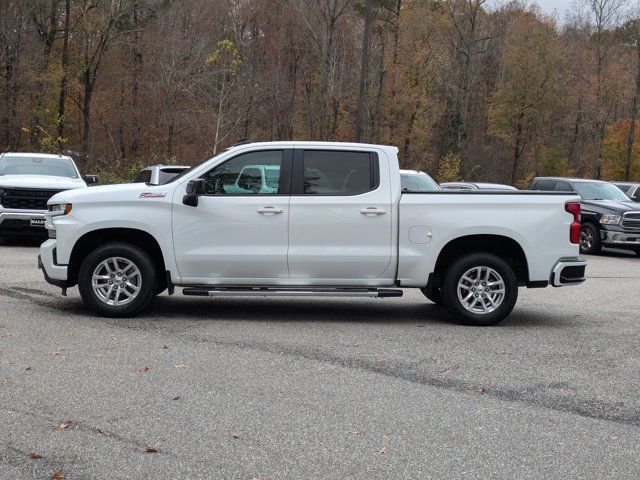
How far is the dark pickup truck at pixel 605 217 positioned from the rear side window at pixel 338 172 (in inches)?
487

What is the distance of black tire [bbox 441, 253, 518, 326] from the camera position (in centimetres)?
892

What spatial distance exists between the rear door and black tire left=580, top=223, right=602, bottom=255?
41.8ft

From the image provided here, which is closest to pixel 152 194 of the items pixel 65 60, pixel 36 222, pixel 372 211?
pixel 372 211

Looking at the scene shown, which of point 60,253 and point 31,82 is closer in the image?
point 60,253

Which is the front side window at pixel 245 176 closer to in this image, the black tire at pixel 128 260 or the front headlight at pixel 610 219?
the black tire at pixel 128 260

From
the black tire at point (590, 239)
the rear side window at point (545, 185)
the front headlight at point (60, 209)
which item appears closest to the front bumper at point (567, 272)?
the front headlight at point (60, 209)

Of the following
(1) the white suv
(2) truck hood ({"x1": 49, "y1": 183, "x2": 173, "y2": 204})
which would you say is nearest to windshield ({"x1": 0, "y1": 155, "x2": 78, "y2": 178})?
(1) the white suv

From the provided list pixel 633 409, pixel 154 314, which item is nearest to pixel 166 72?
pixel 154 314

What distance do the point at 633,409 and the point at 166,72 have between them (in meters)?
42.8

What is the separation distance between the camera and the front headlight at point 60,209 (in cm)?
886

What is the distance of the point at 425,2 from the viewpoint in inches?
2216

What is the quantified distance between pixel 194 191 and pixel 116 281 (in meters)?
1.34

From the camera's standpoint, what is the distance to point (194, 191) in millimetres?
8672

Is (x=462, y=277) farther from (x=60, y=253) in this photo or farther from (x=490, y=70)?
(x=490, y=70)
